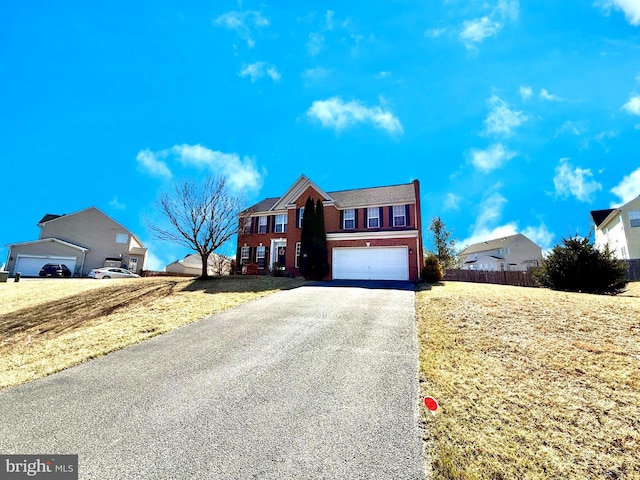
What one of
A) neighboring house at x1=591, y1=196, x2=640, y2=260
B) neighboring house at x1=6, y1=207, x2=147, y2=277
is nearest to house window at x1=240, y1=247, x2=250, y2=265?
neighboring house at x1=6, y1=207, x2=147, y2=277

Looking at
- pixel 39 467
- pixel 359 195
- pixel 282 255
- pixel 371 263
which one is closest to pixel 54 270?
pixel 282 255

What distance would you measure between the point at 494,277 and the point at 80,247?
41.6 meters

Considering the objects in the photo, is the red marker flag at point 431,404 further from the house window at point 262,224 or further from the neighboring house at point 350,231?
the house window at point 262,224

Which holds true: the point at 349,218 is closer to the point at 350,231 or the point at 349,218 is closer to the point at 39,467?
the point at 350,231

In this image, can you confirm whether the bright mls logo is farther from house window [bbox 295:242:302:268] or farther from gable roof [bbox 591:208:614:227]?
gable roof [bbox 591:208:614:227]

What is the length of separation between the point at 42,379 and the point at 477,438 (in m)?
7.21

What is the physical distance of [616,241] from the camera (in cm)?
3012

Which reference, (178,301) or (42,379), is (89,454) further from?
(178,301)

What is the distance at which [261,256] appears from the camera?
27547 millimetres

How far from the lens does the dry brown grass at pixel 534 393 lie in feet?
10.3

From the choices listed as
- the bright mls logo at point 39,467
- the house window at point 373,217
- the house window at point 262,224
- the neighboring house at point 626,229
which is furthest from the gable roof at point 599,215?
the bright mls logo at point 39,467

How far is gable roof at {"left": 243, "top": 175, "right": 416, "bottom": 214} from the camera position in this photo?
24359 millimetres

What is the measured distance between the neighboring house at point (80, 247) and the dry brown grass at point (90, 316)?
55.2ft

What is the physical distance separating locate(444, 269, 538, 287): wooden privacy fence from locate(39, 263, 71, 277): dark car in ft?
122
